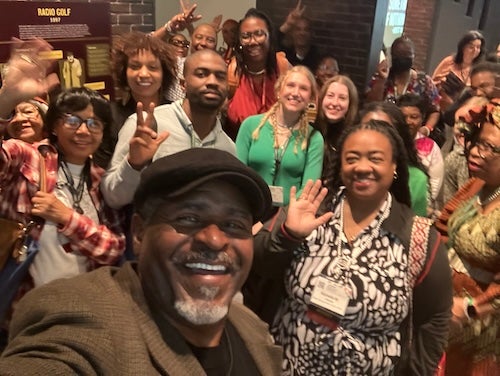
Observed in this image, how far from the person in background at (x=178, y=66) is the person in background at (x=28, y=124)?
708 millimetres

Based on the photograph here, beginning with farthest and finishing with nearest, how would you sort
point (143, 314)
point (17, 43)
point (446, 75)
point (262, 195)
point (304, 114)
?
1. point (446, 75)
2. point (304, 114)
3. point (17, 43)
4. point (262, 195)
5. point (143, 314)

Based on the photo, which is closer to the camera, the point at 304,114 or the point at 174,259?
the point at 174,259

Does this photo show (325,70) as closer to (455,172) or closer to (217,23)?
(217,23)

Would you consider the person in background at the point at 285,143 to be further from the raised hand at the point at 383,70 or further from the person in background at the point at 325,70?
the raised hand at the point at 383,70

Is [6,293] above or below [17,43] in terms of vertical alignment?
below

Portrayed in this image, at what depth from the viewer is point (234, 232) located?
41.3 inches

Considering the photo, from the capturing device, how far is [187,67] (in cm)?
245

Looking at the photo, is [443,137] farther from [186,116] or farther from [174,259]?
[174,259]

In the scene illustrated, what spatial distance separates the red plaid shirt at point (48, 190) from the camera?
1687 millimetres

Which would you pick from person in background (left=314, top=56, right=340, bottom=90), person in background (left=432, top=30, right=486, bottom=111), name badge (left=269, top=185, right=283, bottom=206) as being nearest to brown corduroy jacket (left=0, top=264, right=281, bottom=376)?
name badge (left=269, top=185, right=283, bottom=206)

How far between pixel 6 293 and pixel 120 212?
1.61 feet

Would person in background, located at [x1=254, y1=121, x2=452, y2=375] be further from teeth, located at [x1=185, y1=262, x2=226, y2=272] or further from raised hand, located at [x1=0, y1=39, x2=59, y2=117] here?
raised hand, located at [x1=0, y1=39, x2=59, y2=117]

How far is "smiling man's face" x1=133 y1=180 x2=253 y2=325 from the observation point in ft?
3.24

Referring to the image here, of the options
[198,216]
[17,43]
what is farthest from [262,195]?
[17,43]
